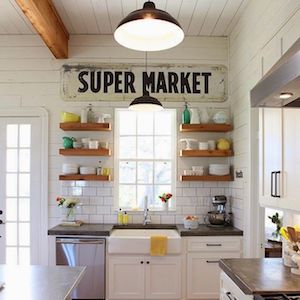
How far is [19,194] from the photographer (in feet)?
16.2

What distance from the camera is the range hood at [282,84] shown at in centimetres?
178

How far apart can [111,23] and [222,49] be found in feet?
4.94

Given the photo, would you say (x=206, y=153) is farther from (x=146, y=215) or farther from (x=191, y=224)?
(x=146, y=215)

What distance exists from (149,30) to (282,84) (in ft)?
2.90

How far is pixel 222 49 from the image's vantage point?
506 cm

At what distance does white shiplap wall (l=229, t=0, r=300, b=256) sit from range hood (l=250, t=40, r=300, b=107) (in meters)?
0.79

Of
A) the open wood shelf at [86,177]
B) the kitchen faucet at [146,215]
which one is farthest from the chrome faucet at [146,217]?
the open wood shelf at [86,177]

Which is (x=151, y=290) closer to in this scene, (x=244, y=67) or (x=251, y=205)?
(x=251, y=205)

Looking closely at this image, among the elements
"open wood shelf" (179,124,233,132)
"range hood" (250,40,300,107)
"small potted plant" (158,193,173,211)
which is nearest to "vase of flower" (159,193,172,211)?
"small potted plant" (158,193,173,211)

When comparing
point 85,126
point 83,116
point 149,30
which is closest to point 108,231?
point 85,126

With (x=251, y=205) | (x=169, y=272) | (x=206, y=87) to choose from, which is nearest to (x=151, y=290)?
(x=169, y=272)

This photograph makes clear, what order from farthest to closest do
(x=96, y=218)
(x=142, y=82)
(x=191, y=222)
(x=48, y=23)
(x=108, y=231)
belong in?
(x=142, y=82)
(x=96, y=218)
(x=191, y=222)
(x=108, y=231)
(x=48, y=23)

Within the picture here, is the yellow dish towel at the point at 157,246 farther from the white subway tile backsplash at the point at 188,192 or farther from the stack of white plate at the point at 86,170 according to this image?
the stack of white plate at the point at 86,170

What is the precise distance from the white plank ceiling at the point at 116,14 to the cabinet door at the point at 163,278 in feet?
9.20
